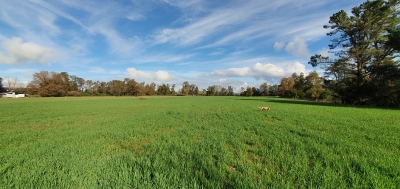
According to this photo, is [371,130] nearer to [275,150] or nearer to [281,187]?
[275,150]

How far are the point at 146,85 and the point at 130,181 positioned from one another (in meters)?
136

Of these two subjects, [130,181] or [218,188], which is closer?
[218,188]

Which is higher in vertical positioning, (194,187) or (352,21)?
(352,21)

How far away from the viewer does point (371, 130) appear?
25.4ft

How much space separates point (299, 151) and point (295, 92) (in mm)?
79663

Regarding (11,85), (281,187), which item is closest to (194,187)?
(281,187)

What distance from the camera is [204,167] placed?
155 inches

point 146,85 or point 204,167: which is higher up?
point 146,85

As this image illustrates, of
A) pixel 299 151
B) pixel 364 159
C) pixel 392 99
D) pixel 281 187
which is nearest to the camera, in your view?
pixel 281 187

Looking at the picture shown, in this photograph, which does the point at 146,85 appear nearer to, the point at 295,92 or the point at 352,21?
the point at 295,92

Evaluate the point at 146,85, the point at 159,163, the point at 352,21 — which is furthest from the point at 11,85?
the point at 352,21

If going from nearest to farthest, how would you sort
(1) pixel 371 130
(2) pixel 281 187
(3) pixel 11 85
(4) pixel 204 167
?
(2) pixel 281 187
(4) pixel 204 167
(1) pixel 371 130
(3) pixel 11 85

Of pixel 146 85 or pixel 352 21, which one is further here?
pixel 146 85

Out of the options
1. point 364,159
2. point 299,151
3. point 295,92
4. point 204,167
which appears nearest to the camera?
point 204,167
